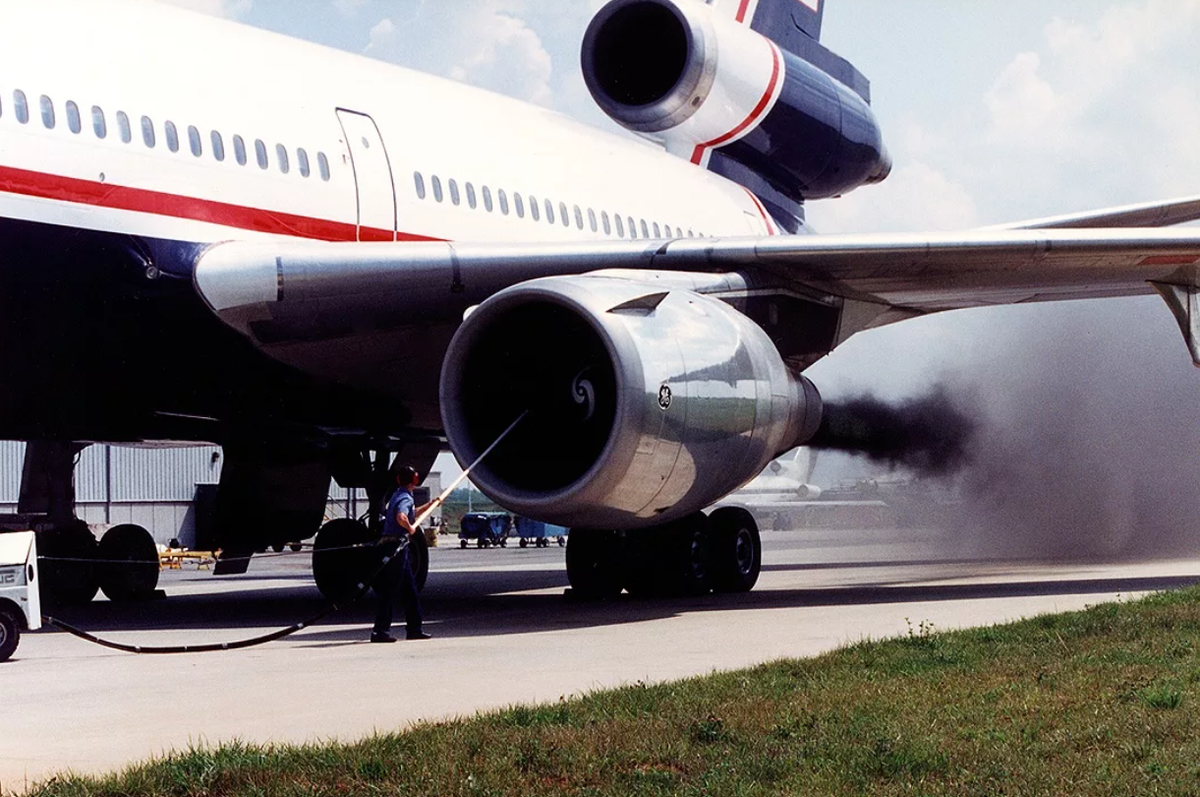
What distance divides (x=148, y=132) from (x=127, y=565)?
5812 millimetres

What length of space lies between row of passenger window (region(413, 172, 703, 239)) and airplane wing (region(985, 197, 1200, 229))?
3.82 metres

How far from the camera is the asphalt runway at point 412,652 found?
6543 millimetres

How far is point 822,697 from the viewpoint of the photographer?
6.91 metres

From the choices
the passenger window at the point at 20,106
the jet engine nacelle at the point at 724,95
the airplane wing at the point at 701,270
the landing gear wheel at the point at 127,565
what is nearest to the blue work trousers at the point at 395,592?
the airplane wing at the point at 701,270

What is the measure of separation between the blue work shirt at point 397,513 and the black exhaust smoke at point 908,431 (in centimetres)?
766

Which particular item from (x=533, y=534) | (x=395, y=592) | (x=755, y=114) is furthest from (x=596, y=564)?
(x=533, y=534)

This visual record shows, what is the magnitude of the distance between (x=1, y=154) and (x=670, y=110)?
9185 millimetres

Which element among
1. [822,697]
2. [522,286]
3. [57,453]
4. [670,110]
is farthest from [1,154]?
[670,110]

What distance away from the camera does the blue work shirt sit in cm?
1083

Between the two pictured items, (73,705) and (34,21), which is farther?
(34,21)

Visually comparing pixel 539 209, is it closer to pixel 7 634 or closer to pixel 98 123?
pixel 98 123

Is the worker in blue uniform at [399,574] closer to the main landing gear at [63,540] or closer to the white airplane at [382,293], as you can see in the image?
the white airplane at [382,293]

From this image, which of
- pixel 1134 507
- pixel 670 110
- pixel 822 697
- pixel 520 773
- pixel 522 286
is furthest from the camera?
pixel 1134 507

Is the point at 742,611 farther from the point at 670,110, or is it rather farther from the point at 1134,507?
the point at 1134,507
